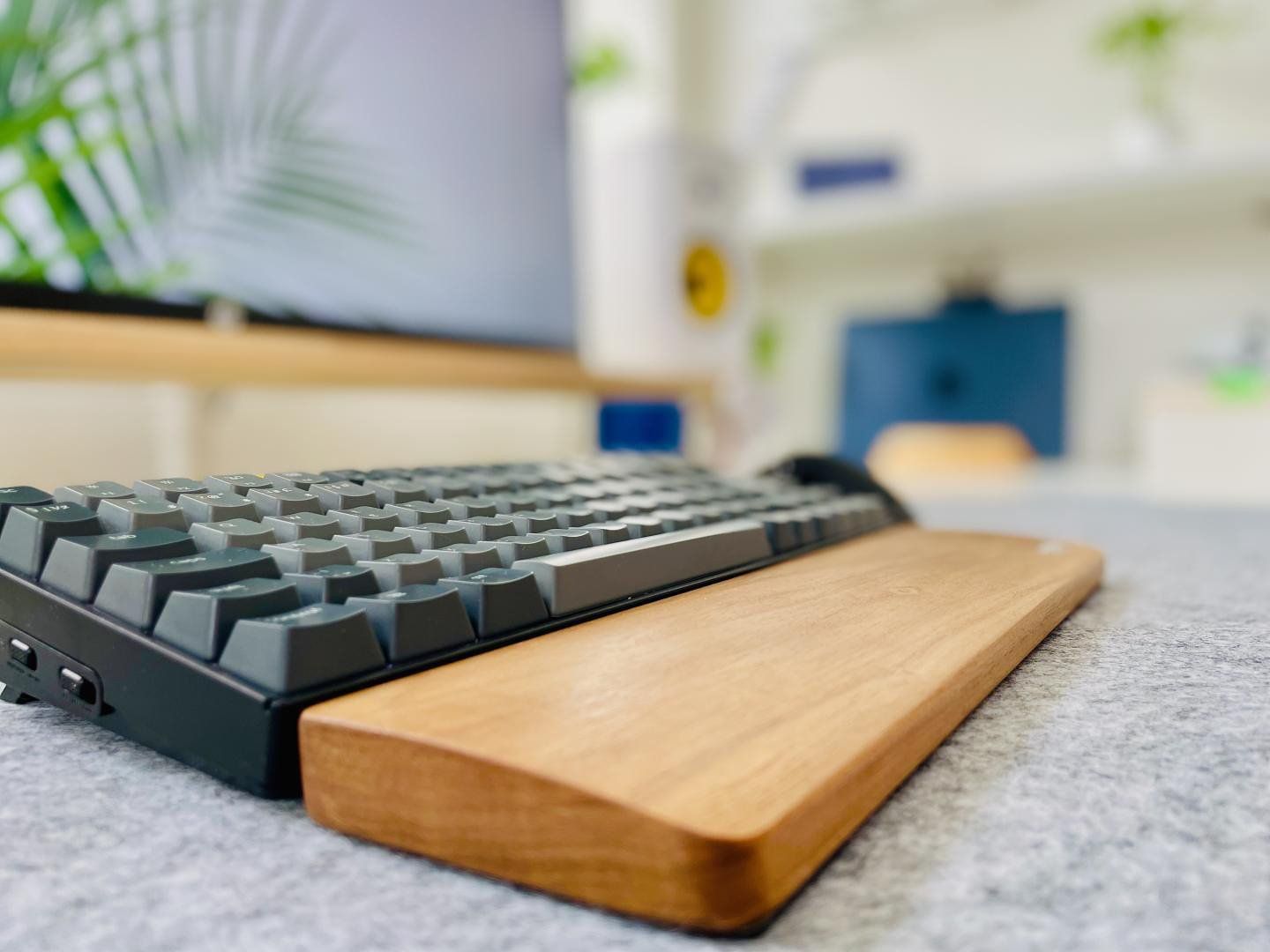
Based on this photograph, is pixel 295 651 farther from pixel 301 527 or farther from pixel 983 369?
pixel 983 369

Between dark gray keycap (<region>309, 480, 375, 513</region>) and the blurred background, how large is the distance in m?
0.29

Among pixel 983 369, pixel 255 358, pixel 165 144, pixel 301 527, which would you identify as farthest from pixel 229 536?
pixel 983 369

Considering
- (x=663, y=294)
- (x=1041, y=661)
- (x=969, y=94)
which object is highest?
(x=969, y=94)

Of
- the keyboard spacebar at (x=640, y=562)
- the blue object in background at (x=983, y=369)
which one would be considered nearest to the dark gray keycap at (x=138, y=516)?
the keyboard spacebar at (x=640, y=562)

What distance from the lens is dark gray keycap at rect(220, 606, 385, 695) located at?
0.20 m

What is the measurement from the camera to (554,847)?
0.54 ft

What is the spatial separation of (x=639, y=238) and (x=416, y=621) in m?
1.01

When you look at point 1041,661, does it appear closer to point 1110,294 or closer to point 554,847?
point 554,847

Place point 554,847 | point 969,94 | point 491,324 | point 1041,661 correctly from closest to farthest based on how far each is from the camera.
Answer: point 554,847 → point 1041,661 → point 491,324 → point 969,94

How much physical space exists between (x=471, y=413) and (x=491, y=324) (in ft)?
0.44

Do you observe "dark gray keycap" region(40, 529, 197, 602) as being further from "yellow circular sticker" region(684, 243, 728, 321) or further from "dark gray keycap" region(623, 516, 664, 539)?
"yellow circular sticker" region(684, 243, 728, 321)

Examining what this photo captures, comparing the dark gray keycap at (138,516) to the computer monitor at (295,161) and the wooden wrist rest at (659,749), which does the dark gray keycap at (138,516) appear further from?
the computer monitor at (295,161)

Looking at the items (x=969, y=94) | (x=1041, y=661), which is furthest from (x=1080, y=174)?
(x=1041, y=661)

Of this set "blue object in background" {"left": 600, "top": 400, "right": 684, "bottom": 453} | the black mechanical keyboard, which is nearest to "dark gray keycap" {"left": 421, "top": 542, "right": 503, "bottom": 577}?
the black mechanical keyboard
